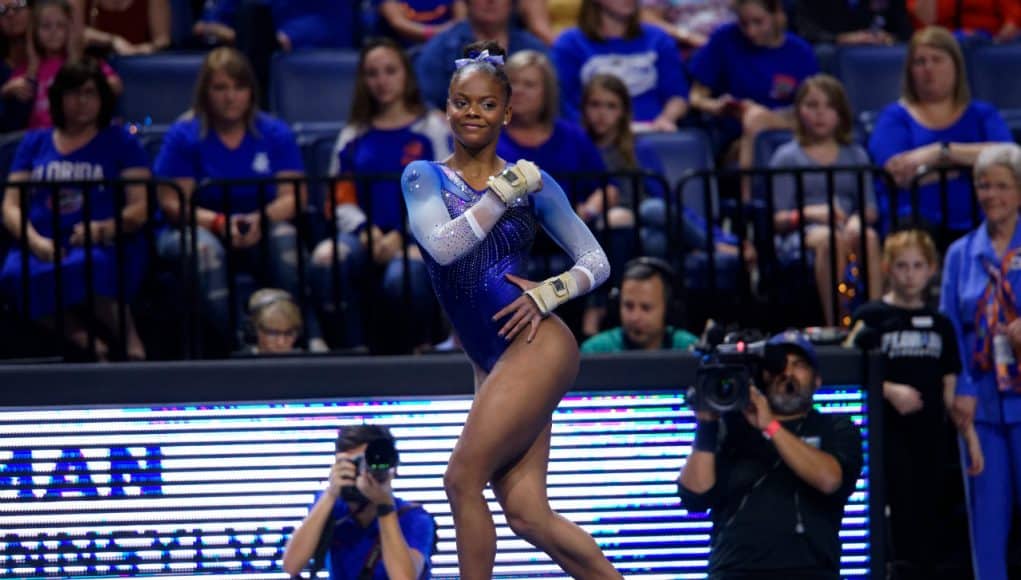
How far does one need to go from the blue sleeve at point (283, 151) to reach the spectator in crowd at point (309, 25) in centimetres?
142

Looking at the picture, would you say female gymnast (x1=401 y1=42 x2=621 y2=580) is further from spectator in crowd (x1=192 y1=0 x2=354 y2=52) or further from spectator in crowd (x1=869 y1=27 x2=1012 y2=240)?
spectator in crowd (x1=192 y1=0 x2=354 y2=52)

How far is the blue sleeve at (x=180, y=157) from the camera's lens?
7.43 m

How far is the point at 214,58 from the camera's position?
7.33 metres

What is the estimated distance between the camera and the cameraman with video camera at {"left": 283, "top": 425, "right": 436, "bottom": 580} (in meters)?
4.93

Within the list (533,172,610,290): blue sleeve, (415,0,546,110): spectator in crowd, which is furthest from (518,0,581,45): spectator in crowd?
(533,172,610,290): blue sleeve

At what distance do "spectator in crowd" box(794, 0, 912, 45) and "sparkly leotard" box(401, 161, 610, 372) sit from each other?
5599 mm

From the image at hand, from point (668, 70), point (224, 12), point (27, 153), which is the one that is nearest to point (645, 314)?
point (668, 70)

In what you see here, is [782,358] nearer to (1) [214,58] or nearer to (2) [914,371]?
(2) [914,371]

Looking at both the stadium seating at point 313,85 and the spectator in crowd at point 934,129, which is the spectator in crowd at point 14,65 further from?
the spectator in crowd at point 934,129

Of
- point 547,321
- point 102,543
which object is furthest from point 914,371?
point 102,543

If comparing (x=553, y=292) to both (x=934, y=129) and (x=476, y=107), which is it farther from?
(x=934, y=129)

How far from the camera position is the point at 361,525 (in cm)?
500

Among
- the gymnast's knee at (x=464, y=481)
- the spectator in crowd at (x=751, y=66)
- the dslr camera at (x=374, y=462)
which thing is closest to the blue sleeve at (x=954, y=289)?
the spectator in crowd at (x=751, y=66)

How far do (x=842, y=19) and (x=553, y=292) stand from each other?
5.87 meters
